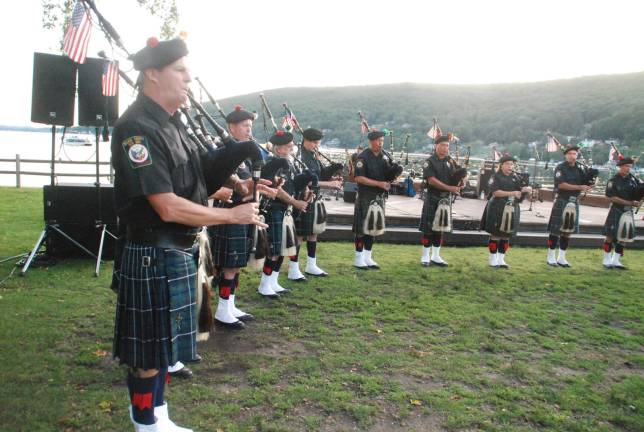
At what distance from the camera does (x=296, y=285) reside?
19.5 ft

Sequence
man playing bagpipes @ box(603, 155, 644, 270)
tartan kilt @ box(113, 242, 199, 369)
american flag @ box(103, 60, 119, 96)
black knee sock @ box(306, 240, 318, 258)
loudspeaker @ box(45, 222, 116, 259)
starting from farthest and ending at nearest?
man playing bagpipes @ box(603, 155, 644, 270)
black knee sock @ box(306, 240, 318, 258)
loudspeaker @ box(45, 222, 116, 259)
american flag @ box(103, 60, 119, 96)
tartan kilt @ box(113, 242, 199, 369)

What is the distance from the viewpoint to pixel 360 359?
3.81 metres

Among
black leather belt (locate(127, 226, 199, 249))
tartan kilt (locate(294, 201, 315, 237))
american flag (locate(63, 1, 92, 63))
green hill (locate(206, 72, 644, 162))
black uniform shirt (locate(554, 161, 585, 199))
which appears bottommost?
tartan kilt (locate(294, 201, 315, 237))

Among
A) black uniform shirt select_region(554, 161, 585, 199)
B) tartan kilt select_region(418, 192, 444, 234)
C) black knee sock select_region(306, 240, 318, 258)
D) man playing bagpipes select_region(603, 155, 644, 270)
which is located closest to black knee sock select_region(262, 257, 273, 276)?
black knee sock select_region(306, 240, 318, 258)

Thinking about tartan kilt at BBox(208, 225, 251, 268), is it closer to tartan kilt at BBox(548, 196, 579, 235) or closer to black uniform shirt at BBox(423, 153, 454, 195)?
black uniform shirt at BBox(423, 153, 454, 195)

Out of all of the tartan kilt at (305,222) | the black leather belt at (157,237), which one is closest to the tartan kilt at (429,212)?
the tartan kilt at (305,222)

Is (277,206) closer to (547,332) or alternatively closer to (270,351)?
(270,351)

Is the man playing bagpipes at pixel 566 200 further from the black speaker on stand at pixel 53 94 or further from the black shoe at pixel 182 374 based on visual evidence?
the black speaker on stand at pixel 53 94

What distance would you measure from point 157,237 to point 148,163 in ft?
1.21

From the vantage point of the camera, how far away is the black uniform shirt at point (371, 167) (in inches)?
279

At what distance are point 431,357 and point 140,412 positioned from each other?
246cm

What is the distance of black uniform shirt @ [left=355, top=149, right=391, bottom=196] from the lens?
23.3ft

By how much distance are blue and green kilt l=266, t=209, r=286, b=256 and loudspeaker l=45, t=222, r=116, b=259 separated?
2.28m

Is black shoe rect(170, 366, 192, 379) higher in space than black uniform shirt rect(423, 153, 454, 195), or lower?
lower
